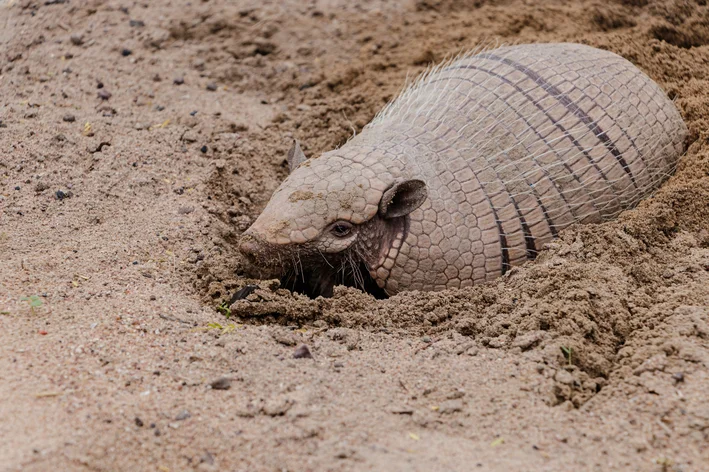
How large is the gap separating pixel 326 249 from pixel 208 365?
143 centimetres

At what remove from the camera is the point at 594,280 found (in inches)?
210

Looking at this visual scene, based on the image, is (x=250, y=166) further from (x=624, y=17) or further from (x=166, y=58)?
(x=624, y=17)

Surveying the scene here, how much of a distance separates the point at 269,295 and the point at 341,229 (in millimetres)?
690

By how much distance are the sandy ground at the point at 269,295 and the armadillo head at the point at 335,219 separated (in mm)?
315

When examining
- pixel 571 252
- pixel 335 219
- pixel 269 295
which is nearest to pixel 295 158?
pixel 335 219

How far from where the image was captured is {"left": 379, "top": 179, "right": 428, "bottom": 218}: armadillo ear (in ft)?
18.2

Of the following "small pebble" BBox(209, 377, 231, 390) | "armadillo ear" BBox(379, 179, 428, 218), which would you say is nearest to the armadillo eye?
"armadillo ear" BBox(379, 179, 428, 218)

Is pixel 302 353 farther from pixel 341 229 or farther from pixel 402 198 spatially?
pixel 402 198

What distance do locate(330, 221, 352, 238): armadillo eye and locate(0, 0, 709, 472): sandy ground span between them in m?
0.42

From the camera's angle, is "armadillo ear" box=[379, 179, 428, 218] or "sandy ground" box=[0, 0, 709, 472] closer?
"sandy ground" box=[0, 0, 709, 472]

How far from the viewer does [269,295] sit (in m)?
5.47

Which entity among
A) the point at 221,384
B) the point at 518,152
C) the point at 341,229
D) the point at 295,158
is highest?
the point at 518,152

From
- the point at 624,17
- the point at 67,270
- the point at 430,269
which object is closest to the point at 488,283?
the point at 430,269

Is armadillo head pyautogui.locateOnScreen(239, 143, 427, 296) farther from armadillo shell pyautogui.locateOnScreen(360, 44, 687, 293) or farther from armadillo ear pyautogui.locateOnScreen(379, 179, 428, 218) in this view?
armadillo shell pyautogui.locateOnScreen(360, 44, 687, 293)
